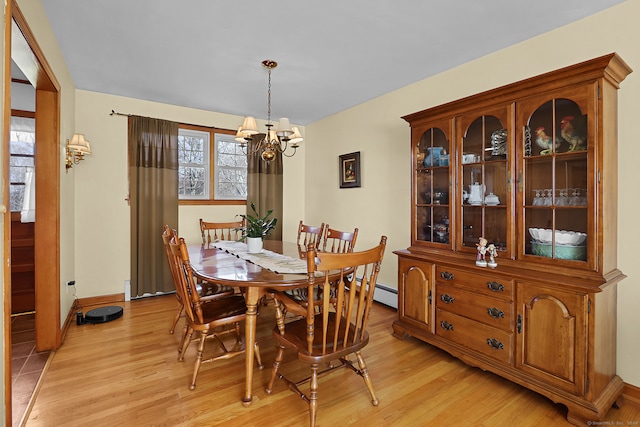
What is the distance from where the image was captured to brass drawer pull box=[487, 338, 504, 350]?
218 cm

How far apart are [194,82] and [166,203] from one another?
5.03 ft

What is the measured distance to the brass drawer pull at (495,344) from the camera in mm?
2178

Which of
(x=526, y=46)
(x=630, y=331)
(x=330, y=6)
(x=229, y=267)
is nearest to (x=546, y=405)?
(x=630, y=331)

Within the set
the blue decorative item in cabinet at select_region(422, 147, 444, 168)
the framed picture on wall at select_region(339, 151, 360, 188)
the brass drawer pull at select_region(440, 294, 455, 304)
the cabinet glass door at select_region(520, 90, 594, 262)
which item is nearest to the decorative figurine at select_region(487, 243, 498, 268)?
the cabinet glass door at select_region(520, 90, 594, 262)

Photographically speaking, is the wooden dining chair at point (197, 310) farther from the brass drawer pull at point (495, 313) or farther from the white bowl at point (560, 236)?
the white bowl at point (560, 236)

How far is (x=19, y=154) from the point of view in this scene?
3.49 meters

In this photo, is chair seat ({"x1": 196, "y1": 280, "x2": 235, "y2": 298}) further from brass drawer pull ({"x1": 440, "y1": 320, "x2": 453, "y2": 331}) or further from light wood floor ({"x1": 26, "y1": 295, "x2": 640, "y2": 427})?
brass drawer pull ({"x1": 440, "y1": 320, "x2": 453, "y2": 331})

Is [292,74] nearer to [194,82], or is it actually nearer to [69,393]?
[194,82]

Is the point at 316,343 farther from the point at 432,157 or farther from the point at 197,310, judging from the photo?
the point at 432,157

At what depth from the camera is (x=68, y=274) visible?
Result: 3168mm

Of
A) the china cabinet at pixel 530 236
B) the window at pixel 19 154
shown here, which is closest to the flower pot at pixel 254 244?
the china cabinet at pixel 530 236

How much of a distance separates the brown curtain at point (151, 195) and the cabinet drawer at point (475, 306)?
3.29 meters

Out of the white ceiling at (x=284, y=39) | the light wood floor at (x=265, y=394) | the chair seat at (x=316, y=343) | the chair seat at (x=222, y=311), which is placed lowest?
the light wood floor at (x=265, y=394)

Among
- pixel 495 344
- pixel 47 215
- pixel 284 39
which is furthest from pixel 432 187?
pixel 47 215
